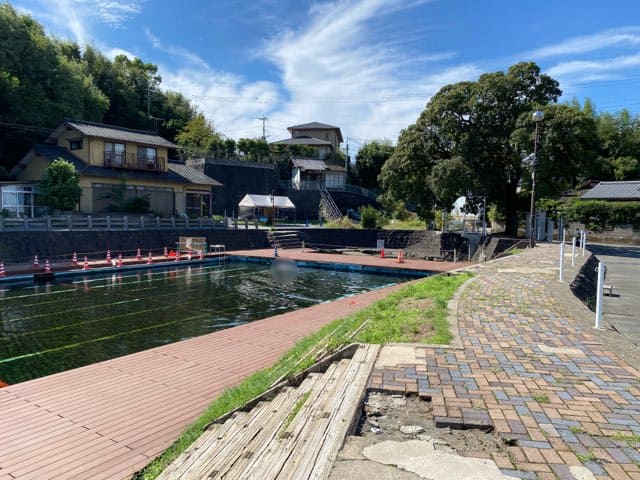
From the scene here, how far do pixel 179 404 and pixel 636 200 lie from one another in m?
31.9

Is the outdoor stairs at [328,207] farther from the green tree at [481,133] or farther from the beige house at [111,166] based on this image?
the green tree at [481,133]

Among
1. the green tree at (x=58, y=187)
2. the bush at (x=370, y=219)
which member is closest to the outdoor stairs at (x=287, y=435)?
the green tree at (x=58, y=187)

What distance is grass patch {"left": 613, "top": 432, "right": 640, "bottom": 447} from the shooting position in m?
2.95

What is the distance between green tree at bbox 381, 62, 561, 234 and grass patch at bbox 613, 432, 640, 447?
831 inches

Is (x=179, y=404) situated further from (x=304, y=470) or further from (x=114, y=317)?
(x=114, y=317)

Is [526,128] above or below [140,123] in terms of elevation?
below

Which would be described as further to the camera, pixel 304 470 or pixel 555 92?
pixel 555 92

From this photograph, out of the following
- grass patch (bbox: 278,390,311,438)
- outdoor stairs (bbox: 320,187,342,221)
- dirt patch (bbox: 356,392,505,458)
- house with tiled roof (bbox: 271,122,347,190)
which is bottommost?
grass patch (bbox: 278,390,311,438)

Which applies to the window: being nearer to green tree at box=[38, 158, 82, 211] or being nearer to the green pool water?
green tree at box=[38, 158, 82, 211]

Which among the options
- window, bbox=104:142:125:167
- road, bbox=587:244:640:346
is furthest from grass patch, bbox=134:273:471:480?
window, bbox=104:142:125:167

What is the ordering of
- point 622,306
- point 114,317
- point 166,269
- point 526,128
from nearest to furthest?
point 622,306, point 114,317, point 166,269, point 526,128

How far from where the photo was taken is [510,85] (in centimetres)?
2317

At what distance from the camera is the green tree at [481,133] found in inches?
918

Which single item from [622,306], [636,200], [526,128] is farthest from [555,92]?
[622,306]
